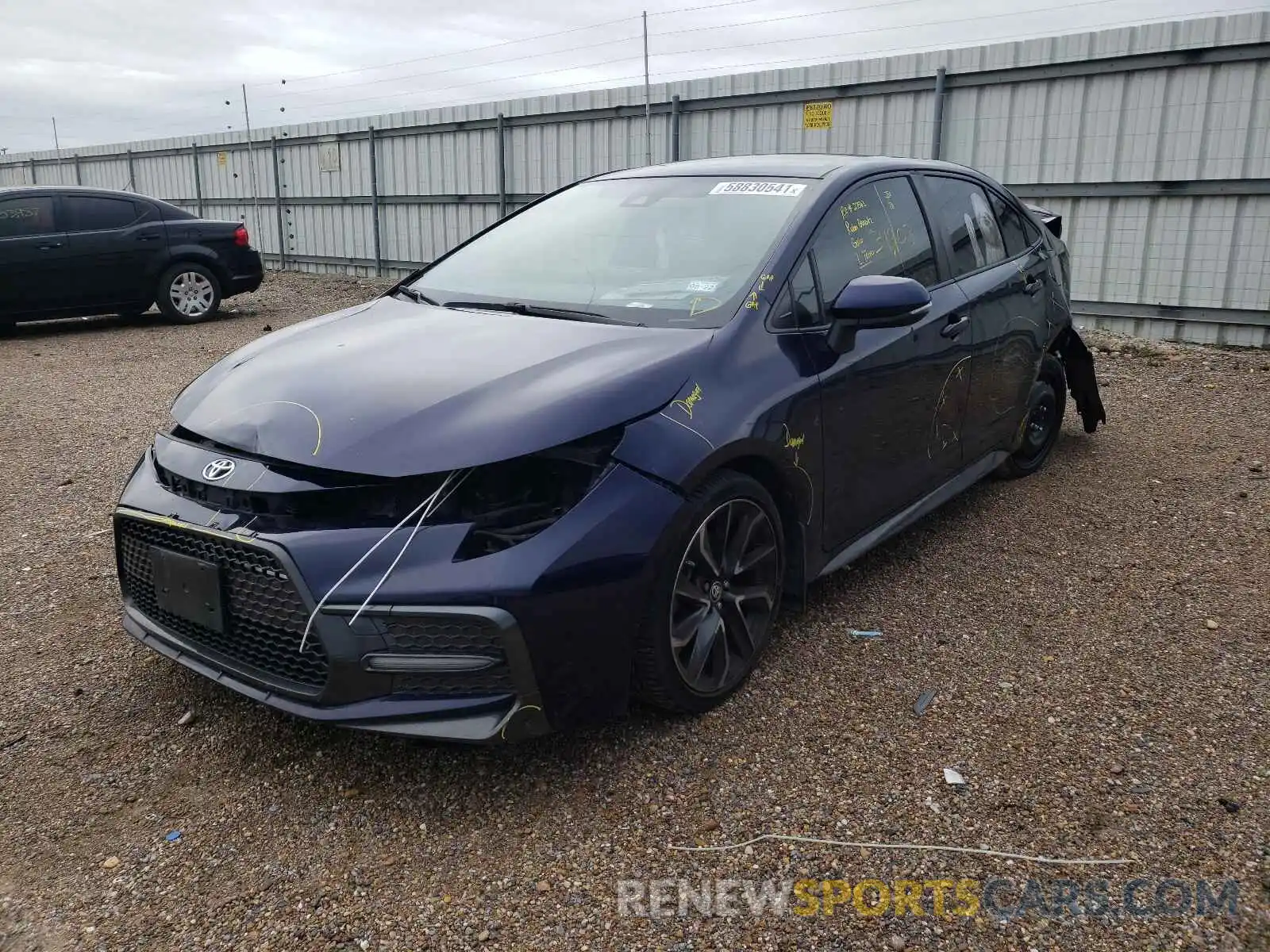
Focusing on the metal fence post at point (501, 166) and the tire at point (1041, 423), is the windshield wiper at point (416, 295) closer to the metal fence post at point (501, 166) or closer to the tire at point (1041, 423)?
the tire at point (1041, 423)

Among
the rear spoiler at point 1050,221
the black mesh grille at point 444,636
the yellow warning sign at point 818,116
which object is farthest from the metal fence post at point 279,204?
the black mesh grille at point 444,636

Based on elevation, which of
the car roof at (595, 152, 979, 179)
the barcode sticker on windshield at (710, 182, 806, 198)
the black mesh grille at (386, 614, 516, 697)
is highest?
the car roof at (595, 152, 979, 179)

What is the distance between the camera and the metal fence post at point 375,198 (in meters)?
15.9

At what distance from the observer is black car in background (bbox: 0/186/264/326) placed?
995 centimetres

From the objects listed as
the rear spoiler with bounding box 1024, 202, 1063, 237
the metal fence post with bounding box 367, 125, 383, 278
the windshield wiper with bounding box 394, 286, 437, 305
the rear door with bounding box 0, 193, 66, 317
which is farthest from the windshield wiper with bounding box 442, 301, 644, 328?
the metal fence post with bounding box 367, 125, 383, 278

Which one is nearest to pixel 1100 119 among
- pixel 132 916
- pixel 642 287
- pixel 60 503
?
pixel 642 287

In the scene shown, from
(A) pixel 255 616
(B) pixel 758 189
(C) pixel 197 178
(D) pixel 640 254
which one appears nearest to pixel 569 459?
(A) pixel 255 616

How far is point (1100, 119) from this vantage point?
8.79 m

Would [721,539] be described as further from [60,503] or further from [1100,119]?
[1100,119]

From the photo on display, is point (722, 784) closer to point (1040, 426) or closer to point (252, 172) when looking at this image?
point (1040, 426)

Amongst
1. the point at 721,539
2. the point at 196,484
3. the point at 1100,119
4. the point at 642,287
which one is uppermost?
the point at 1100,119

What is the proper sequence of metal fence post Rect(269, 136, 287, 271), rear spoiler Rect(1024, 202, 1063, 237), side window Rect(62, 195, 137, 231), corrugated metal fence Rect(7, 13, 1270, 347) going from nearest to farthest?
rear spoiler Rect(1024, 202, 1063, 237), corrugated metal fence Rect(7, 13, 1270, 347), side window Rect(62, 195, 137, 231), metal fence post Rect(269, 136, 287, 271)

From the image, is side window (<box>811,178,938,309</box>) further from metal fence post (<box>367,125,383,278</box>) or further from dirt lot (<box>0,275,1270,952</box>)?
metal fence post (<box>367,125,383,278</box>)

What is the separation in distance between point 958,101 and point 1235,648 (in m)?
7.64
